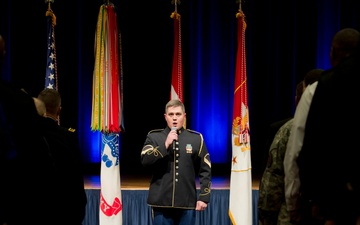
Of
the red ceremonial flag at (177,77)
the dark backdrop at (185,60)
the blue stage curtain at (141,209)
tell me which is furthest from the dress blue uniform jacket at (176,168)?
the dark backdrop at (185,60)


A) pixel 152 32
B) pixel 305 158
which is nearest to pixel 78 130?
pixel 152 32

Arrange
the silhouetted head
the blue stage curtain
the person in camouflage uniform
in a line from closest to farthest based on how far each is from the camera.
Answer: the silhouetted head < the person in camouflage uniform < the blue stage curtain

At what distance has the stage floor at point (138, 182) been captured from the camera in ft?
20.9

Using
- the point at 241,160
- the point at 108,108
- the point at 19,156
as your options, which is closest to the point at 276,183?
the point at 19,156

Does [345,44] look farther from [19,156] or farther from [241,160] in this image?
[241,160]

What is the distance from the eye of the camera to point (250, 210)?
18.6 feet

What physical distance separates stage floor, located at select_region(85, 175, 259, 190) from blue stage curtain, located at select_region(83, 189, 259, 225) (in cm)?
20

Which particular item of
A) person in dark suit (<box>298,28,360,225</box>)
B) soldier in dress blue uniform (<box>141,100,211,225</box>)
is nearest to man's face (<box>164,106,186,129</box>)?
soldier in dress blue uniform (<box>141,100,211,225</box>)

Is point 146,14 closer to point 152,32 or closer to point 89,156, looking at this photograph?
point 152,32

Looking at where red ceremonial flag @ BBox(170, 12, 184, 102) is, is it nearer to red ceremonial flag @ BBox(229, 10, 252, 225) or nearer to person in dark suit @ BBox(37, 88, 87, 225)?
red ceremonial flag @ BBox(229, 10, 252, 225)

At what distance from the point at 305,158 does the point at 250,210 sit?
3.17 meters

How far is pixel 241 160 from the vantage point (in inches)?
226

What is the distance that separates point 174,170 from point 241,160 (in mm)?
1315

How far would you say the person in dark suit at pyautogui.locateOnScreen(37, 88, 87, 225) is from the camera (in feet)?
10.7
